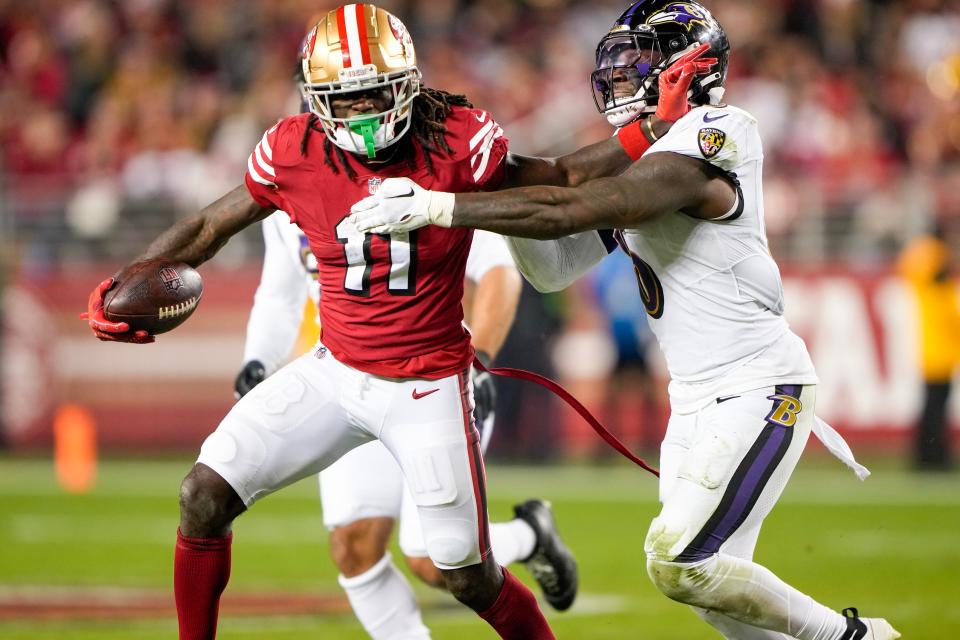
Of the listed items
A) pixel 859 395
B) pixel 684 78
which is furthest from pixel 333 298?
pixel 859 395

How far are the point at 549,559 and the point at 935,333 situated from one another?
227 inches

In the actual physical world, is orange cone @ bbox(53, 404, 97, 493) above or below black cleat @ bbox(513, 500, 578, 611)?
below

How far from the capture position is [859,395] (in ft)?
35.5

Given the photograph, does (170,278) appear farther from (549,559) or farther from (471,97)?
(471,97)

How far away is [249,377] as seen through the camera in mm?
5062

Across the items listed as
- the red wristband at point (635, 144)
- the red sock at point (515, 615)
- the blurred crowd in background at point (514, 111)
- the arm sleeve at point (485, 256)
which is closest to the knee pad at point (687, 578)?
the red sock at point (515, 615)

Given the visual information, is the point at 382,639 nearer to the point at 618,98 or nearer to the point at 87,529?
the point at 618,98

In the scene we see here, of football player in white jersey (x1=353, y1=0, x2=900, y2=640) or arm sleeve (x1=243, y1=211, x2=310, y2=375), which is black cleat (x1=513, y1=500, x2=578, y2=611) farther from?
football player in white jersey (x1=353, y1=0, x2=900, y2=640)

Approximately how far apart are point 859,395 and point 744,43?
3734mm

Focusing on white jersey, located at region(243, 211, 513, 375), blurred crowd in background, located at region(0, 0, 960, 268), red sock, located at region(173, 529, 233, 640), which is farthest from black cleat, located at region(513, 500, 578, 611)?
blurred crowd in background, located at region(0, 0, 960, 268)

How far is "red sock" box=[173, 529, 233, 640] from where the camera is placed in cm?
395

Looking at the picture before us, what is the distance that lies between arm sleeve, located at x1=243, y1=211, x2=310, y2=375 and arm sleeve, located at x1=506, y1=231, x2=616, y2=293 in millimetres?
1043

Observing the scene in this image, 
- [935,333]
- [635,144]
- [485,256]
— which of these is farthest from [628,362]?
[635,144]

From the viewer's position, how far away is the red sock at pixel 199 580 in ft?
13.0
